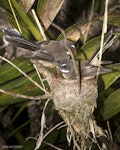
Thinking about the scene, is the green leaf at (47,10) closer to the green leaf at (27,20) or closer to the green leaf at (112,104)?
the green leaf at (27,20)

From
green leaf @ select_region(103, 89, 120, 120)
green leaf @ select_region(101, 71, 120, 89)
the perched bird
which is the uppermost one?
the perched bird

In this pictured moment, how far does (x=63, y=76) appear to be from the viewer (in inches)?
28.7

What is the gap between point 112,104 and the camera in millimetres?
953

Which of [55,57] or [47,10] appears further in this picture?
[47,10]

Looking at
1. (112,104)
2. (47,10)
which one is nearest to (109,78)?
(112,104)

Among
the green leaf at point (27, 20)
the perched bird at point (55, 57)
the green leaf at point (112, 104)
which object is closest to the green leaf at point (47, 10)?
the green leaf at point (27, 20)

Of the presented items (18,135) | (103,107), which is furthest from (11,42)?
(18,135)

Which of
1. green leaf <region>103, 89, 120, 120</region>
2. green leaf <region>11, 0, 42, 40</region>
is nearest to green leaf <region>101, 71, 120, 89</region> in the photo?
green leaf <region>103, 89, 120, 120</region>

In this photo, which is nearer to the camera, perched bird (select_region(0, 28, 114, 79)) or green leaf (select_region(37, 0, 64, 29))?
perched bird (select_region(0, 28, 114, 79))

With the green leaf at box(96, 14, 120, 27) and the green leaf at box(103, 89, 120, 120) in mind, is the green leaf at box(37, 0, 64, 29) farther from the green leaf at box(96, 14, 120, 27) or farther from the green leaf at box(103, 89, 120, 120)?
the green leaf at box(103, 89, 120, 120)

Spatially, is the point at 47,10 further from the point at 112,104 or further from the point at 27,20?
the point at 112,104

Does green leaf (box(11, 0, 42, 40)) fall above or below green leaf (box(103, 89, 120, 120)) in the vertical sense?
above

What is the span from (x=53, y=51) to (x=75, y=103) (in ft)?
0.39

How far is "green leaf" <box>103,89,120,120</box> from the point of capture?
93 centimetres
